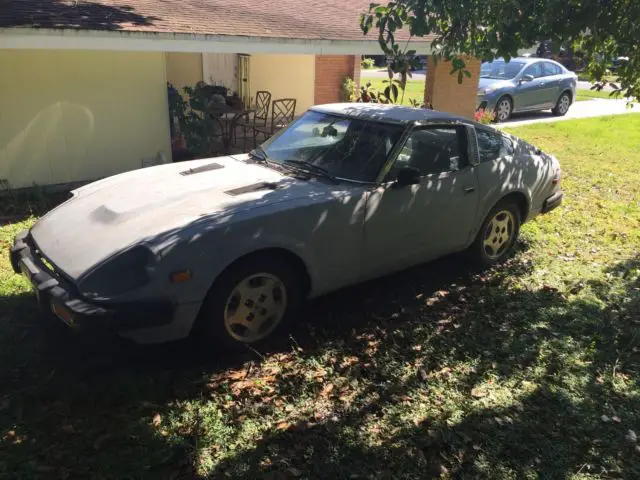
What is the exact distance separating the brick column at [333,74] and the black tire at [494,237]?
9.69m

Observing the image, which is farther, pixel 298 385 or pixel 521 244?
pixel 521 244

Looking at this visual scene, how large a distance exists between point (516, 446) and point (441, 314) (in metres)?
1.51

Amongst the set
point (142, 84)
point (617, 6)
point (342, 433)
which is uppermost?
point (617, 6)

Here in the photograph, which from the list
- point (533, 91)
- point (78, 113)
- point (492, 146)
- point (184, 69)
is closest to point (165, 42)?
point (78, 113)

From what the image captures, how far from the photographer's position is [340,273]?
3955mm

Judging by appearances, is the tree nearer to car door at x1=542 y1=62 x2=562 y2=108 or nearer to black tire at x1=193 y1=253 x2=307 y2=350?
black tire at x1=193 y1=253 x2=307 y2=350

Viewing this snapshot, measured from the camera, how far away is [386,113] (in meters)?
4.63

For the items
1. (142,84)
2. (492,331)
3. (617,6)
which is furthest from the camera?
(142,84)

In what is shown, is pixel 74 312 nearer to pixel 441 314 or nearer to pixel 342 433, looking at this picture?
pixel 342 433

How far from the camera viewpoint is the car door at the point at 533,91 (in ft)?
47.9

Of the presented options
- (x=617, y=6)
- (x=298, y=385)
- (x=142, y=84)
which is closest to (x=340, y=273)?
(x=298, y=385)

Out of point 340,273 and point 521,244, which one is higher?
point 340,273

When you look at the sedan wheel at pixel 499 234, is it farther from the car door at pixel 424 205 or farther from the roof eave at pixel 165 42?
the roof eave at pixel 165 42

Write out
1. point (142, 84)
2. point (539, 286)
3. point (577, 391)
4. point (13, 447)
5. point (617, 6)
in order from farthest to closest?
point (142, 84) → point (539, 286) → point (617, 6) → point (577, 391) → point (13, 447)
